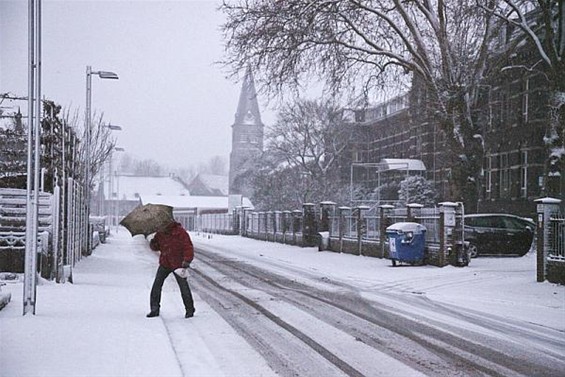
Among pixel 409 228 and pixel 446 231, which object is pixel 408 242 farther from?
pixel 446 231

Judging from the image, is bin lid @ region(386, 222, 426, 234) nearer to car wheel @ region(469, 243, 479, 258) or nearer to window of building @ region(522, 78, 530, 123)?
car wheel @ region(469, 243, 479, 258)

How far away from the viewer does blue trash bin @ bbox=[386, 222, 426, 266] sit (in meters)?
21.1

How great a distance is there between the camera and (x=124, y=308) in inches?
448

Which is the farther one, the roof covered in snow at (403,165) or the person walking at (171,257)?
the roof covered in snow at (403,165)

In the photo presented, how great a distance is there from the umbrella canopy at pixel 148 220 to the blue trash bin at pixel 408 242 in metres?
11.6

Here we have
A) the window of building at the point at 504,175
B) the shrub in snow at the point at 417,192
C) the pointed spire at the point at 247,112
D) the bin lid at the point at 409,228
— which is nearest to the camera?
the bin lid at the point at 409,228

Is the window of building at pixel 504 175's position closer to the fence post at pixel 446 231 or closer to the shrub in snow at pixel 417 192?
the shrub in snow at pixel 417 192

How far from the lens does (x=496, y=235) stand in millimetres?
24641

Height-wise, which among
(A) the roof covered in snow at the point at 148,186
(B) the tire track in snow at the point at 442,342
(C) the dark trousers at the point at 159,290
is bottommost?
(B) the tire track in snow at the point at 442,342

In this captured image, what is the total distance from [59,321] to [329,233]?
22203mm

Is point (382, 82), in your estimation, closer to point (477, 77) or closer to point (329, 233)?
point (477, 77)

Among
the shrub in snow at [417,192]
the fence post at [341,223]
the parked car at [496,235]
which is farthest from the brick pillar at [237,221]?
the parked car at [496,235]

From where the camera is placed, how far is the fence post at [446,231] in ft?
67.0

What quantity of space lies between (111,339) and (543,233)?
10722 mm
